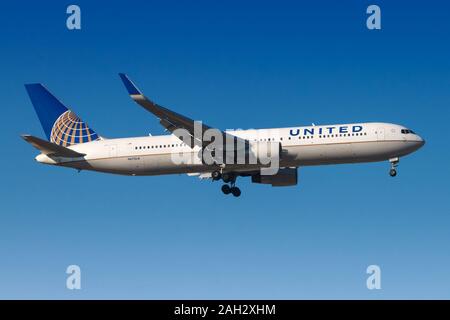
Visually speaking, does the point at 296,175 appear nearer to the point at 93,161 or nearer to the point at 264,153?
the point at 264,153

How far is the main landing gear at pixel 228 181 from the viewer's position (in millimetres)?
59188

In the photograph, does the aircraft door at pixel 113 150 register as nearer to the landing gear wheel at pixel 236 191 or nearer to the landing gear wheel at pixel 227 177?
the landing gear wheel at pixel 227 177

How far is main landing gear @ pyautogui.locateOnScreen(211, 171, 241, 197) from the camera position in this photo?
194 ft

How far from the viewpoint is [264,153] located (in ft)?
184

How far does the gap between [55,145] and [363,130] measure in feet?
71.0

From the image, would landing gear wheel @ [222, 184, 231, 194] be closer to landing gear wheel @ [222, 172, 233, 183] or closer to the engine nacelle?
landing gear wheel @ [222, 172, 233, 183]

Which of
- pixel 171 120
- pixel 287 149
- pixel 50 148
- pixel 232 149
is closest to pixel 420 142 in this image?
pixel 287 149

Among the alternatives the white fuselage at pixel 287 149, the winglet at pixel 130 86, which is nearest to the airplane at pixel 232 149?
the white fuselage at pixel 287 149

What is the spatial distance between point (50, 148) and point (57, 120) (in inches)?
240

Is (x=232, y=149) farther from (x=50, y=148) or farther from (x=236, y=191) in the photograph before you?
(x=50, y=148)

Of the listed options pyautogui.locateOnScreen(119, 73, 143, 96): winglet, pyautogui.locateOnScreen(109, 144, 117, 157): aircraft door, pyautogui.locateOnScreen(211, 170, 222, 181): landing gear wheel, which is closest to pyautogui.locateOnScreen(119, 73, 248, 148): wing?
pyautogui.locateOnScreen(119, 73, 143, 96): winglet

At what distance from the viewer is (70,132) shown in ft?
207
